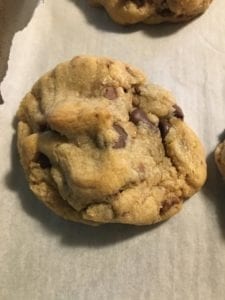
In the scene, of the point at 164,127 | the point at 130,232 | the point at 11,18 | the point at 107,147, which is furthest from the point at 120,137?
the point at 11,18

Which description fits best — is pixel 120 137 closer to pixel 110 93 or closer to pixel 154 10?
pixel 110 93

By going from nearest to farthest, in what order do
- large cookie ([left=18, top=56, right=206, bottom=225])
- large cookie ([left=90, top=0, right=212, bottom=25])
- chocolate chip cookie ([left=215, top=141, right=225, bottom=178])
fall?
large cookie ([left=18, top=56, right=206, bottom=225])
chocolate chip cookie ([left=215, top=141, right=225, bottom=178])
large cookie ([left=90, top=0, right=212, bottom=25])

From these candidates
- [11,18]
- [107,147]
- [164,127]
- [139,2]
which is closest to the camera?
[107,147]

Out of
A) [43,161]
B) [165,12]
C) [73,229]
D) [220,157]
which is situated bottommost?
[73,229]

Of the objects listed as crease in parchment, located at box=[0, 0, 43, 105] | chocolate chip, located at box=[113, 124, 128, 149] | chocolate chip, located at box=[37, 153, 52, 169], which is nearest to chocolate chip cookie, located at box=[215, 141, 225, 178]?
chocolate chip, located at box=[113, 124, 128, 149]

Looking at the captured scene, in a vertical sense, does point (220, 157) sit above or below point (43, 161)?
above

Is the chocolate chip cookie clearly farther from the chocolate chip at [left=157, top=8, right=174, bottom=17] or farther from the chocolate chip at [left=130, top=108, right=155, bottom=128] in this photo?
the chocolate chip at [left=157, top=8, right=174, bottom=17]

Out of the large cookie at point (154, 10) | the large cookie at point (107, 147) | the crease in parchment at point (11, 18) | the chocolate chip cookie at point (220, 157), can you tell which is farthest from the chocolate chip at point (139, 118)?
the crease in parchment at point (11, 18)

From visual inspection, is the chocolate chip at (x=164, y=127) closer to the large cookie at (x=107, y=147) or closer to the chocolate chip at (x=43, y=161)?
the large cookie at (x=107, y=147)

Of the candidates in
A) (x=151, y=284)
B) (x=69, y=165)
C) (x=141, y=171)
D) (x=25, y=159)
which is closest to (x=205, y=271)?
(x=151, y=284)
